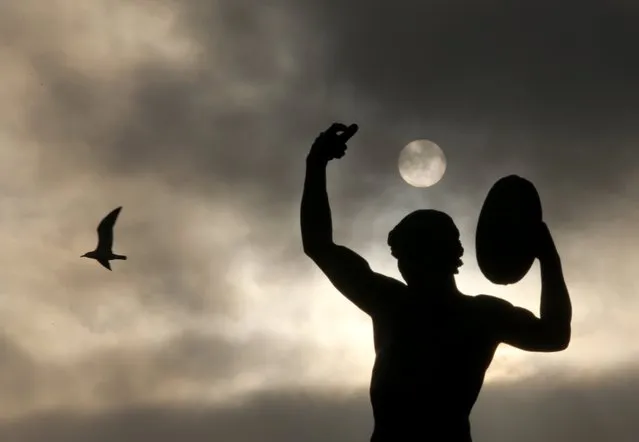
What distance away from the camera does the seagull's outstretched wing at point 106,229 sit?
30875 mm

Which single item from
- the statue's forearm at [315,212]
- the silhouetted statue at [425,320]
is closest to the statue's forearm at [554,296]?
the silhouetted statue at [425,320]

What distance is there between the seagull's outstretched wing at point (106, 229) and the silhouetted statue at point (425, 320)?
24.5m

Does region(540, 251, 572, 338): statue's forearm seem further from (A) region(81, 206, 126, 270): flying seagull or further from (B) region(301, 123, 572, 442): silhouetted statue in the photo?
(A) region(81, 206, 126, 270): flying seagull

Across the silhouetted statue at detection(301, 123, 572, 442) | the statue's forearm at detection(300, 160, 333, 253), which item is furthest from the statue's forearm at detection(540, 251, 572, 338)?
the statue's forearm at detection(300, 160, 333, 253)

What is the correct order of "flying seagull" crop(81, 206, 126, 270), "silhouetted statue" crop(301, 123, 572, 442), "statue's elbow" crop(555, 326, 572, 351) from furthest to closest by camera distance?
"flying seagull" crop(81, 206, 126, 270) < "statue's elbow" crop(555, 326, 572, 351) < "silhouetted statue" crop(301, 123, 572, 442)

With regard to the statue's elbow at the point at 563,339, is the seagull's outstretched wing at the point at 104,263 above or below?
above

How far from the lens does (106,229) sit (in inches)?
1219

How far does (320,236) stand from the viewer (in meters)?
7.07

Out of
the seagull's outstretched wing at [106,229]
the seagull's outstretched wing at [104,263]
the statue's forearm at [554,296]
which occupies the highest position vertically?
the seagull's outstretched wing at [106,229]

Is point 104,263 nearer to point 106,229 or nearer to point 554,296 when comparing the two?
point 106,229

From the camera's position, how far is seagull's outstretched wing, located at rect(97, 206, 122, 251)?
3088 centimetres

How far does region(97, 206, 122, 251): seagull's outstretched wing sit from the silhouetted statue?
24.5 meters

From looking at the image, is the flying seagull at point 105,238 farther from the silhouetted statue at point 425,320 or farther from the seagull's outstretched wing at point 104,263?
the silhouetted statue at point 425,320

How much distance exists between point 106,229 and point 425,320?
25.2m
